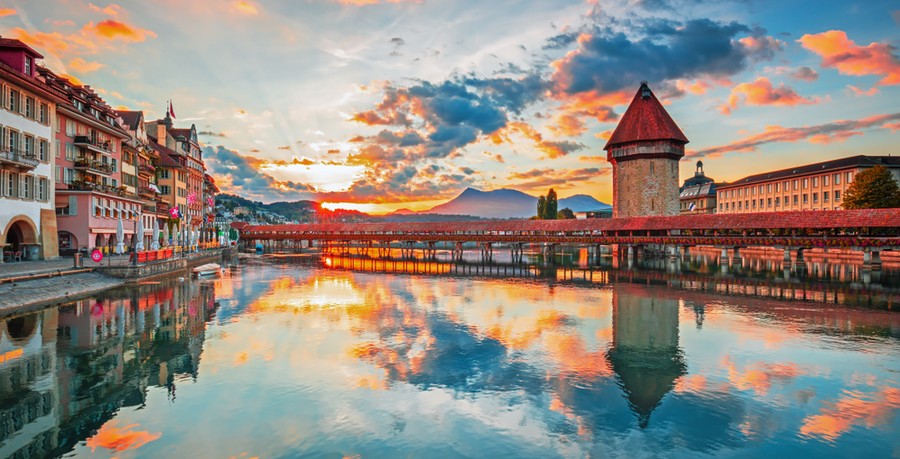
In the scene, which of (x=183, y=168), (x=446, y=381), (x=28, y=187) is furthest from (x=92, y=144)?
(x=446, y=381)

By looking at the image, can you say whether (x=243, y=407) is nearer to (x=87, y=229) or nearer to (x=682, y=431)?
(x=682, y=431)

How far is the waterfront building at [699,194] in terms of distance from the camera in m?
105

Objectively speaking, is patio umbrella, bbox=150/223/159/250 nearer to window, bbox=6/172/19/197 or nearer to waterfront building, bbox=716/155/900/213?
window, bbox=6/172/19/197

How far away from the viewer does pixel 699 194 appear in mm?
108875

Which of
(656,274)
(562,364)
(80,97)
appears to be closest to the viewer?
(562,364)

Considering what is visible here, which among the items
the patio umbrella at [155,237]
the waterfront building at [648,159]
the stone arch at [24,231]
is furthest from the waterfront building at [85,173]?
the waterfront building at [648,159]

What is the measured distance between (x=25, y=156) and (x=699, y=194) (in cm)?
11327

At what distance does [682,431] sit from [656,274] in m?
33.7

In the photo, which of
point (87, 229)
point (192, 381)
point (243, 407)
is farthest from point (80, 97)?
point (243, 407)

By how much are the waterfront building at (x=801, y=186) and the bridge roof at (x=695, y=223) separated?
26.9 meters

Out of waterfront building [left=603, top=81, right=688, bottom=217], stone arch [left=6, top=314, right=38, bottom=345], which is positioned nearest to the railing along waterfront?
waterfront building [left=603, top=81, right=688, bottom=217]

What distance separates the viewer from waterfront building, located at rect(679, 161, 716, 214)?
104688mm

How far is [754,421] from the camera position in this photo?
10.1m

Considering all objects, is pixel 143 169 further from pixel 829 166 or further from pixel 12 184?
pixel 829 166
